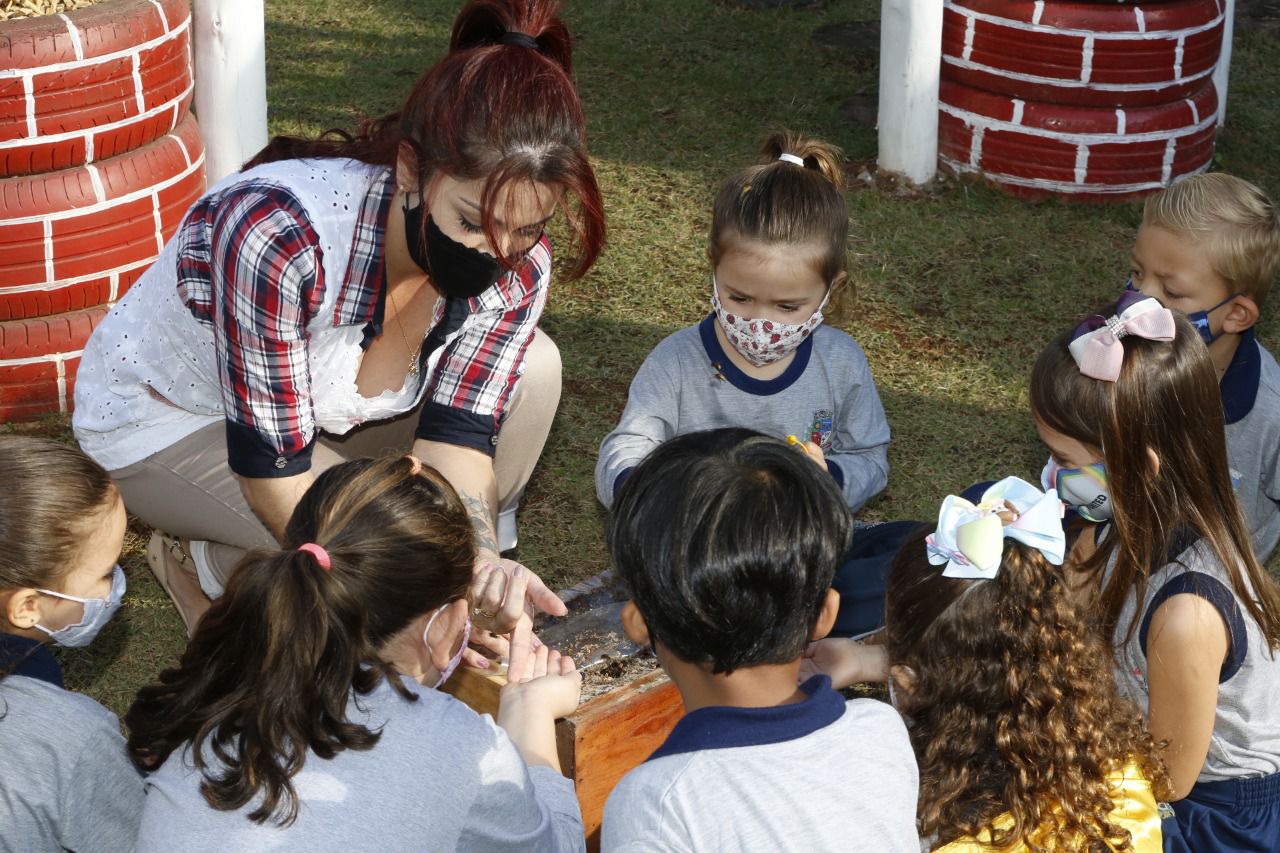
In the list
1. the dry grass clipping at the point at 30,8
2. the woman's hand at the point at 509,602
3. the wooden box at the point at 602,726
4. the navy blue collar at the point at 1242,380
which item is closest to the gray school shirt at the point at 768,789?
the wooden box at the point at 602,726

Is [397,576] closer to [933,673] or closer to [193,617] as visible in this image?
[933,673]

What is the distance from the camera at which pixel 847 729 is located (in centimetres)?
180

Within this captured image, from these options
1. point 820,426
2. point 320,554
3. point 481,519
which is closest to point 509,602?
point 481,519

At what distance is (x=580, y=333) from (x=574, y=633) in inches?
69.6

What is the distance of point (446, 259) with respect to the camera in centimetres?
268

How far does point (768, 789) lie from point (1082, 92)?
3.94 m

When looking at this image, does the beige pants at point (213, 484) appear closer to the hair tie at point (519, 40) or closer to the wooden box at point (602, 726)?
the wooden box at point (602, 726)

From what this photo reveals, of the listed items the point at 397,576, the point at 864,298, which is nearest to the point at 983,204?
the point at 864,298

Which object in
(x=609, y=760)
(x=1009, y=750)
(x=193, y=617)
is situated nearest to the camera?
(x=1009, y=750)

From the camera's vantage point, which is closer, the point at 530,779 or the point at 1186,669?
the point at 530,779

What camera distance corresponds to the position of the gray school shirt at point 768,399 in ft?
9.84

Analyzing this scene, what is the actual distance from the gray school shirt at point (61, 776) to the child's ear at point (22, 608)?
14 cm

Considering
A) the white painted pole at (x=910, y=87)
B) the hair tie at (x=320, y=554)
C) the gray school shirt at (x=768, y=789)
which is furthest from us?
the white painted pole at (x=910, y=87)

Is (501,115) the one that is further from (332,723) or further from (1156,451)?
(1156,451)
